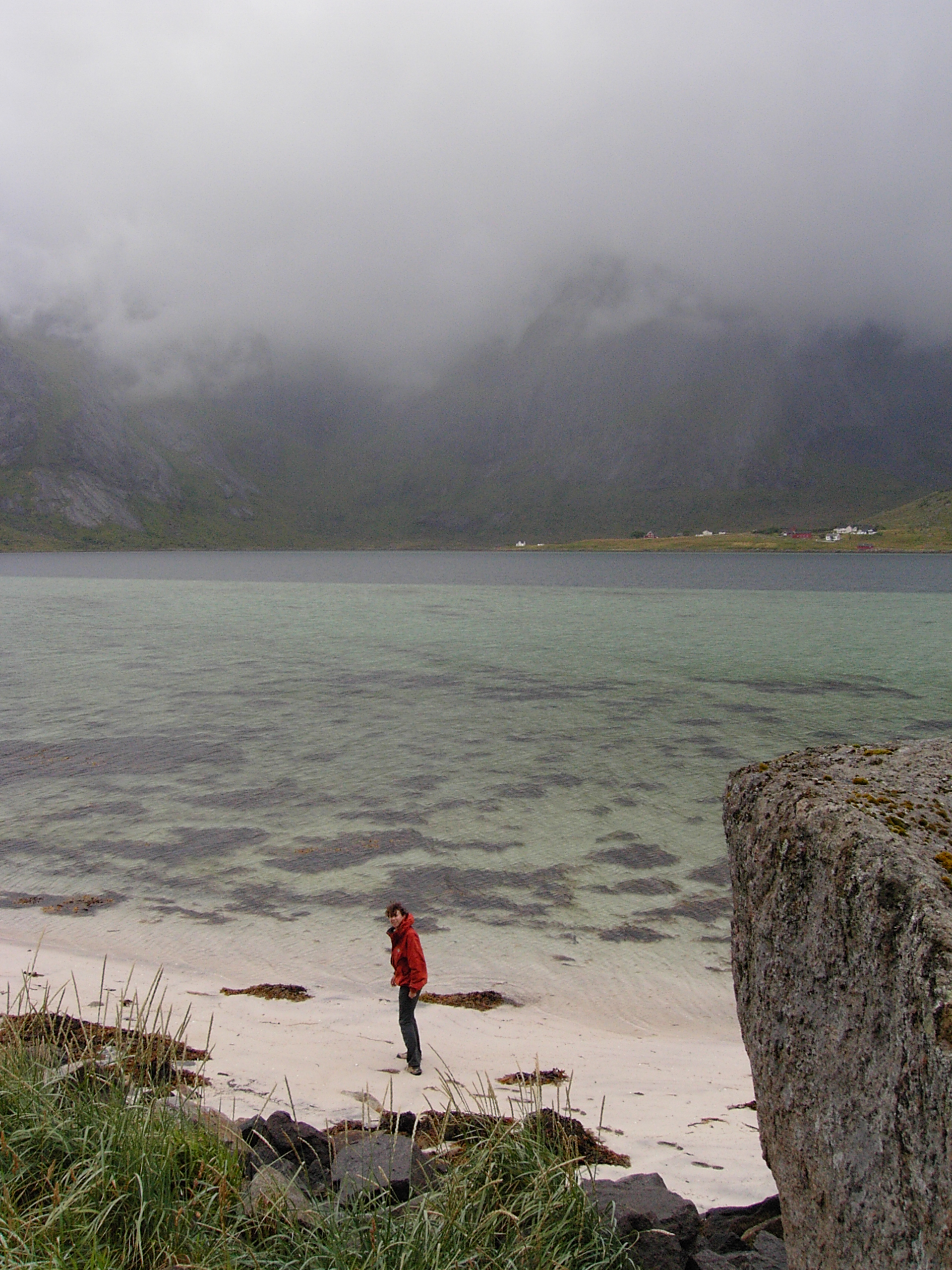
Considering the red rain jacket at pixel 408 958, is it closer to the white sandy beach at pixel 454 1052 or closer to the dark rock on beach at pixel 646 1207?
the white sandy beach at pixel 454 1052

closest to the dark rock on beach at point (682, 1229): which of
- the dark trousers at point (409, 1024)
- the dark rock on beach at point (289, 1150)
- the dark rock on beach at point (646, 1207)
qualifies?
the dark rock on beach at point (646, 1207)

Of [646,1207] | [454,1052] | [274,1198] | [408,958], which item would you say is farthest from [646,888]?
[274,1198]

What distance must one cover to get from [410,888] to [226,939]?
13.9 ft

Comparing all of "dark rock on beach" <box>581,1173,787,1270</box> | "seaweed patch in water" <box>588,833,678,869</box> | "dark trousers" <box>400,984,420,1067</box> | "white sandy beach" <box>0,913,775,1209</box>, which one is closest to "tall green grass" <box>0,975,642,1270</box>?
"dark rock on beach" <box>581,1173,787,1270</box>

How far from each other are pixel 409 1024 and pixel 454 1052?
0.93m

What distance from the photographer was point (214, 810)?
2538 cm

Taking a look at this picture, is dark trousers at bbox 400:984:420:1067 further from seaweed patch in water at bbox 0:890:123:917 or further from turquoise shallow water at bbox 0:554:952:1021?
seaweed patch in water at bbox 0:890:123:917

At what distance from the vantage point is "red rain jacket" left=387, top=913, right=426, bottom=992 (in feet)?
40.2

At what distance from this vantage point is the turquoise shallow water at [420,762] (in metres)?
19.0

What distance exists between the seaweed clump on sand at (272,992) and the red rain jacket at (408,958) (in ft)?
9.11

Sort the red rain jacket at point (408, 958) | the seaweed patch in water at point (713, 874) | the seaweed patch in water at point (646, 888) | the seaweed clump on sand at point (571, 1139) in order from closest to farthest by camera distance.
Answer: the seaweed clump on sand at point (571, 1139) → the red rain jacket at point (408, 958) → the seaweed patch in water at point (646, 888) → the seaweed patch in water at point (713, 874)

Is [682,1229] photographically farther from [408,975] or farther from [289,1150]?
[408,975]

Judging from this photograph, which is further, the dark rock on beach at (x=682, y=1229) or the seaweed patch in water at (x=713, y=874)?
the seaweed patch in water at (x=713, y=874)

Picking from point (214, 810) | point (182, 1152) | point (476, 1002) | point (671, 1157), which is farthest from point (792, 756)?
point (214, 810)
